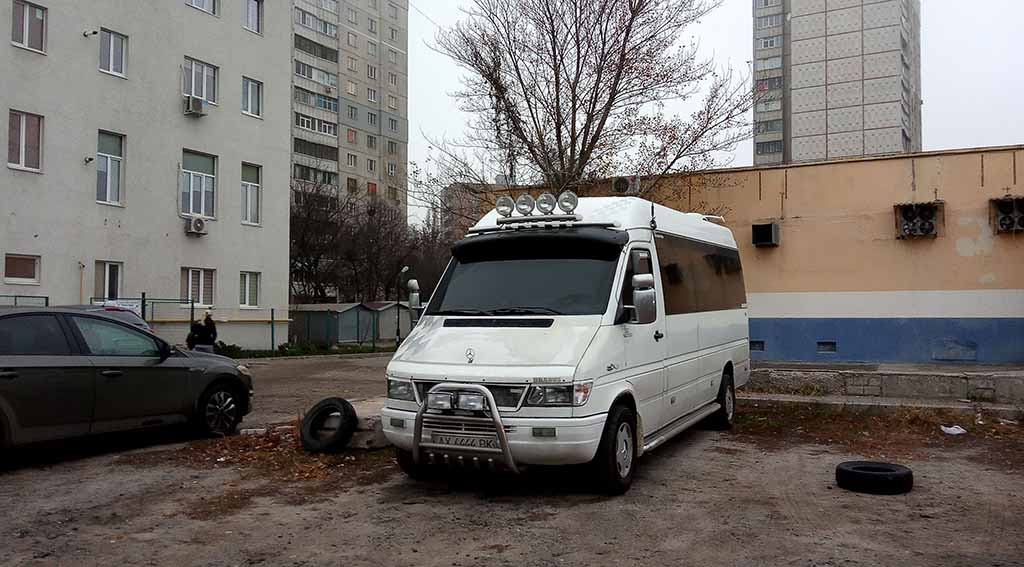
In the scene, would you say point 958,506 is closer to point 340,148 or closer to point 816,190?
point 816,190

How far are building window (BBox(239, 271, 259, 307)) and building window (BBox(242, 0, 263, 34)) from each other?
8736 millimetres

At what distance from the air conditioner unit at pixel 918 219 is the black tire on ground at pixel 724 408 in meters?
7.69

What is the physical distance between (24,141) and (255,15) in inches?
409

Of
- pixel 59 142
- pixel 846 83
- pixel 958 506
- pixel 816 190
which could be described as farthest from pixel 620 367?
pixel 846 83

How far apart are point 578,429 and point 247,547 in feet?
8.24

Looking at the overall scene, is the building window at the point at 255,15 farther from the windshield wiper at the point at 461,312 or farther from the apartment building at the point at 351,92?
the apartment building at the point at 351,92

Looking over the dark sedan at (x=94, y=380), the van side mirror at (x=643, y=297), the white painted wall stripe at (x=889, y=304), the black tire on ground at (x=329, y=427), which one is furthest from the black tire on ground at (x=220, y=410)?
the white painted wall stripe at (x=889, y=304)

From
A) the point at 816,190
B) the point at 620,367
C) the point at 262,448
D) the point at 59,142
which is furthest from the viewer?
the point at 59,142

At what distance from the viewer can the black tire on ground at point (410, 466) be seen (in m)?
7.08

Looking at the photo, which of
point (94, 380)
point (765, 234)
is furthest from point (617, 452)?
point (765, 234)

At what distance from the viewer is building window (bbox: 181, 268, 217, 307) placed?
85.6 ft

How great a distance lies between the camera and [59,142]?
2214cm

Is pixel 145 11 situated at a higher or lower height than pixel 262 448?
higher

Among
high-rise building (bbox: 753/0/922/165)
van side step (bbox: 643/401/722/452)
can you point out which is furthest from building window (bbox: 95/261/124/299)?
high-rise building (bbox: 753/0/922/165)
